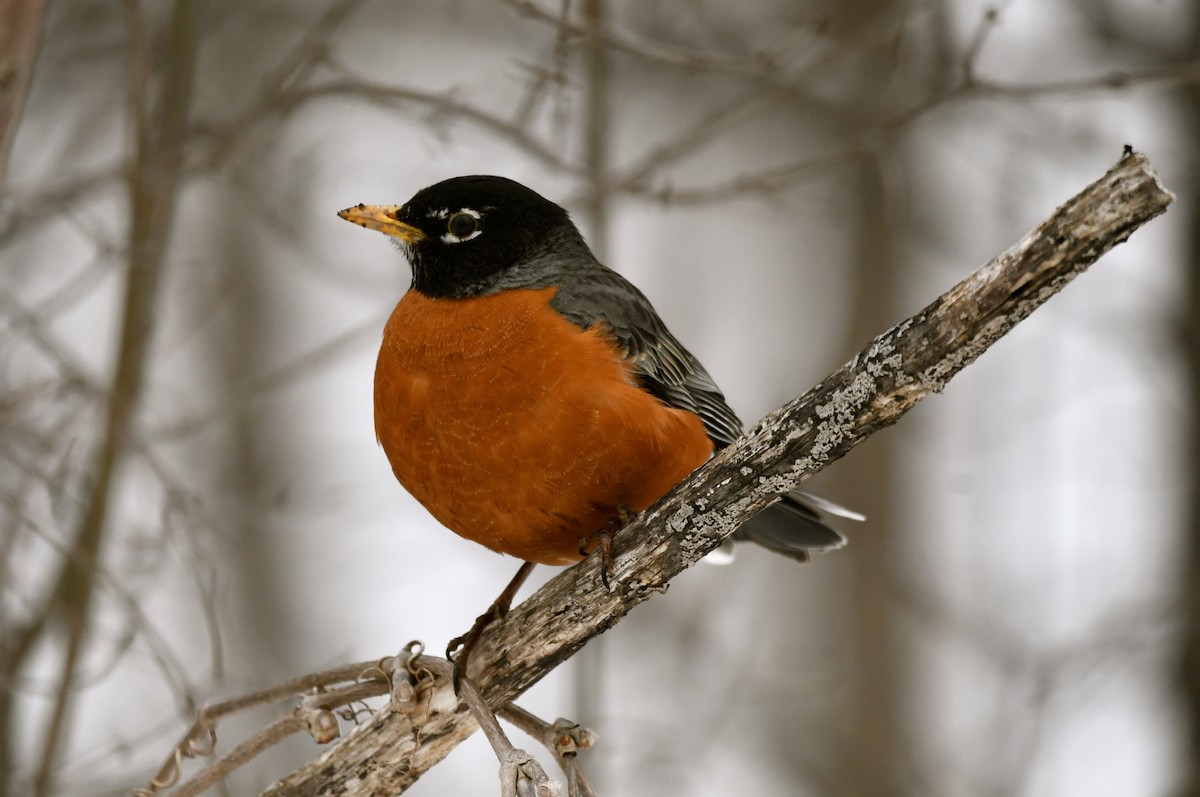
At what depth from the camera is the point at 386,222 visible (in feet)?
13.5

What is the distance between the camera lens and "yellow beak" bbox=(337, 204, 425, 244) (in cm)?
404

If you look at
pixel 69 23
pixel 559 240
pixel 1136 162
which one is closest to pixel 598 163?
pixel 559 240

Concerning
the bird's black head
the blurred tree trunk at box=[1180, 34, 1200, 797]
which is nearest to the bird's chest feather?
the bird's black head

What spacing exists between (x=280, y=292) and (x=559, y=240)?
4.96m

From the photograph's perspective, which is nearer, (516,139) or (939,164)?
(516,139)

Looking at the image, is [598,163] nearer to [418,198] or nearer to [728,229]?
[418,198]

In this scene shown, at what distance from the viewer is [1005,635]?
6.23 m

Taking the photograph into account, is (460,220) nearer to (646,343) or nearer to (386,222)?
(386,222)

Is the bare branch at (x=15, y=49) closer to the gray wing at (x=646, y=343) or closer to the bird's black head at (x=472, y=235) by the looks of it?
the bird's black head at (x=472, y=235)

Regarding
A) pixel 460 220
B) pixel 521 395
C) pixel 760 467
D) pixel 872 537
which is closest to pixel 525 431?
pixel 521 395

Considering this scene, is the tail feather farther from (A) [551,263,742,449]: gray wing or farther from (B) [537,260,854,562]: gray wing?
(A) [551,263,742,449]: gray wing

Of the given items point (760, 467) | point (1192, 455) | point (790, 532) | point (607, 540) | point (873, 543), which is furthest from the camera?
point (873, 543)

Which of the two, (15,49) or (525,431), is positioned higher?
(15,49)

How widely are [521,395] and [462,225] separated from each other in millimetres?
915
